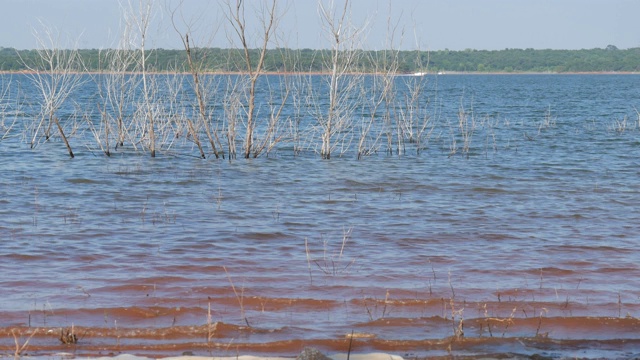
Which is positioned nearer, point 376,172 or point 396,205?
point 396,205

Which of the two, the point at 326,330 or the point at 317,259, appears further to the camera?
the point at 317,259

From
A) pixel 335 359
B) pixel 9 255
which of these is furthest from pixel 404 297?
pixel 9 255

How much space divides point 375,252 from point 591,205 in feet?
16.2

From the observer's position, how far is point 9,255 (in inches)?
337

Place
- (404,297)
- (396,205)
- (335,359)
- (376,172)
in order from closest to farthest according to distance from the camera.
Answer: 1. (335,359)
2. (404,297)
3. (396,205)
4. (376,172)

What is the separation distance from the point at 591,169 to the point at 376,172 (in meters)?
4.83

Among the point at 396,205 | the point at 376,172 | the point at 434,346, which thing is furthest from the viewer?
the point at 376,172

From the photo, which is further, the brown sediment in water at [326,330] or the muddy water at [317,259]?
Result: the muddy water at [317,259]

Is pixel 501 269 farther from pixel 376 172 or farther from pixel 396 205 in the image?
pixel 376 172

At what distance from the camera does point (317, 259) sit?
8617 millimetres

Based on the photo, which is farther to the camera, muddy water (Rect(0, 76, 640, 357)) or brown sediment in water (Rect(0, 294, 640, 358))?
muddy water (Rect(0, 76, 640, 357))

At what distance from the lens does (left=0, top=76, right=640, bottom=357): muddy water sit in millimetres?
6004

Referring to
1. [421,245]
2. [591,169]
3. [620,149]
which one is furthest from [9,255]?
[620,149]

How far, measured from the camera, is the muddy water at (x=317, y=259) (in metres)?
6.00
